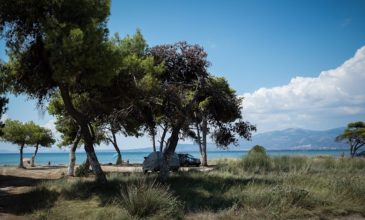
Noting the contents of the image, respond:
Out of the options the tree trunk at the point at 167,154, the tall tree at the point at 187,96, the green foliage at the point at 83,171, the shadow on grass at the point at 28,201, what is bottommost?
the shadow on grass at the point at 28,201

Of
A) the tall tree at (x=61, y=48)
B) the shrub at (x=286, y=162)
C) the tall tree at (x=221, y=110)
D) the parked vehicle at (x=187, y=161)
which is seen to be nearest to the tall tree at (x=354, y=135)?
the parked vehicle at (x=187, y=161)

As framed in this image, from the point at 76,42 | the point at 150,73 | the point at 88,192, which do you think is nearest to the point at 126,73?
the point at 150,73

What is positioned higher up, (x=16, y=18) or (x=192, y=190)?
(x=16, y=18)

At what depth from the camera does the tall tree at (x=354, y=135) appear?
5819cm

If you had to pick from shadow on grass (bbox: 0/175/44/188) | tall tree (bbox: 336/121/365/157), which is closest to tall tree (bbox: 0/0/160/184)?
shadow on grass (bbox: 0/175/44/188)

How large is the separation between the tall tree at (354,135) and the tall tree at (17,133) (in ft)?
157

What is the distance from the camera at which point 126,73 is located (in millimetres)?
18047

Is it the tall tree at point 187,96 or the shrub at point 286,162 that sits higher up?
the tall tree at point 187,96

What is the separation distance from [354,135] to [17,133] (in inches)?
1996

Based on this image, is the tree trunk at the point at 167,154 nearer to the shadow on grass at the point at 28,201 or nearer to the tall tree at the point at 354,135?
the shadow on grass at the point at 28,201

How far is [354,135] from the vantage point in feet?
192

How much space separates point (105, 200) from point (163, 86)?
23.9 feet

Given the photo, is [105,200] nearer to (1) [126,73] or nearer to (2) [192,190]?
(2) [192,190]

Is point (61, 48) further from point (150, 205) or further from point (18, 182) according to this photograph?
point (18, 182)
